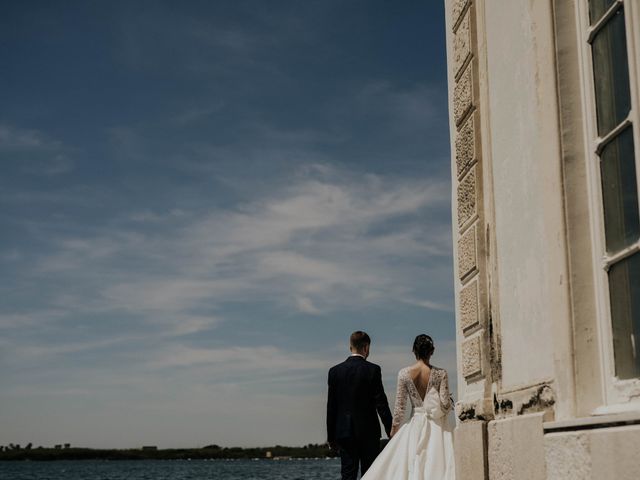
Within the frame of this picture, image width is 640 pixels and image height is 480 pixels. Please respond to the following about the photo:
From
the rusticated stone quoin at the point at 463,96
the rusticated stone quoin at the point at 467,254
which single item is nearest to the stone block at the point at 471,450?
the rusticated stone quoin at the point at 467,254

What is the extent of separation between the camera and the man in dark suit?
8602 mm

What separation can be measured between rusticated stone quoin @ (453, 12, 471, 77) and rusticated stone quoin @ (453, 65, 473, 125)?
0.37 feet

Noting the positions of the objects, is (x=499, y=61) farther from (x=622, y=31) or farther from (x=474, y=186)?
(x=622, y=31)

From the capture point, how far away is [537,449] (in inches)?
168

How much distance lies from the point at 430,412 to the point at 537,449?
409 centimetres

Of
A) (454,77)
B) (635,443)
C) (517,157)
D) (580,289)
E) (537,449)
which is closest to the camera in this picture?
(635,443)

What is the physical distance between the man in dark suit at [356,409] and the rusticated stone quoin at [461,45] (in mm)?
3520

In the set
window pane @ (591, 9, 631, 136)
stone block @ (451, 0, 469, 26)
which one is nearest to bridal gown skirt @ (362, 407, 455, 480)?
stone block @ (451, 0, 469, 26)

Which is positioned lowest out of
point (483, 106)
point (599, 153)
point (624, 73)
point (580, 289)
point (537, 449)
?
point (537, 449)

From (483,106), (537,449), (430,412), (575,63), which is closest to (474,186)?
(483,106)

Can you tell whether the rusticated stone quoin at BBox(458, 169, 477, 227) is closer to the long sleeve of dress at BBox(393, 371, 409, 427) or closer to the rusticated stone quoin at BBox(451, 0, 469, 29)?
the rusticated stone quoin at BBox(451, 0, 469, 29)

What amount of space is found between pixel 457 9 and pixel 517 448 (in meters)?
3.23

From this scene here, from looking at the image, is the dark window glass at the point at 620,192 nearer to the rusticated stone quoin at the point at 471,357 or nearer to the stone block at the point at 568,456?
the stone block at the point at 568,456

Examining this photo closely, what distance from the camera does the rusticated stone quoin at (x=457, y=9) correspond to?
601cm
